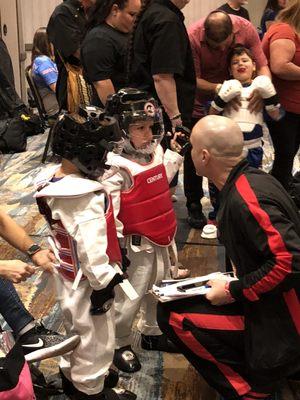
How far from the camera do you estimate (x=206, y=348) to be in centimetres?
217

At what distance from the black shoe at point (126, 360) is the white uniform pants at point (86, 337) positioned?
0.35 m

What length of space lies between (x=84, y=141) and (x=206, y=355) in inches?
34.8

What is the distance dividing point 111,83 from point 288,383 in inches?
66.8

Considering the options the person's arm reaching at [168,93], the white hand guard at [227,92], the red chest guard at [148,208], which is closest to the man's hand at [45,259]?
the red chest guard at [148,208]

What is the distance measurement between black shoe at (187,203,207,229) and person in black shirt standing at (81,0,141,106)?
3.68ft

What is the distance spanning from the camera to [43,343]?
2.27m

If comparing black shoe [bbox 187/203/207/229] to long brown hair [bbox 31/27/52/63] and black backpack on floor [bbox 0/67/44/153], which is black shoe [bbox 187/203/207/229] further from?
long brown hair [bbox 31/27/52/63]

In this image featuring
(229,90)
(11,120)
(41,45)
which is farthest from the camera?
(11,120)

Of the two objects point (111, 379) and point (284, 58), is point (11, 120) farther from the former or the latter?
point (111, 379)

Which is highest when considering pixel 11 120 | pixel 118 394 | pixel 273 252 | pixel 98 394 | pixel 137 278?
pixel 273 252

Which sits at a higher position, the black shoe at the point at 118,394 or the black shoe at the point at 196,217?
the black shoe at the point at 118,394

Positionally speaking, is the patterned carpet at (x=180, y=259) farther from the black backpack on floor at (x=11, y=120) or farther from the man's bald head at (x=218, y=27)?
the man's bald head at (x=218, y=27)

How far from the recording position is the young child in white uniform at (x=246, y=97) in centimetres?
348

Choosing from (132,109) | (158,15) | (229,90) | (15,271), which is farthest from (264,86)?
(15,271)
